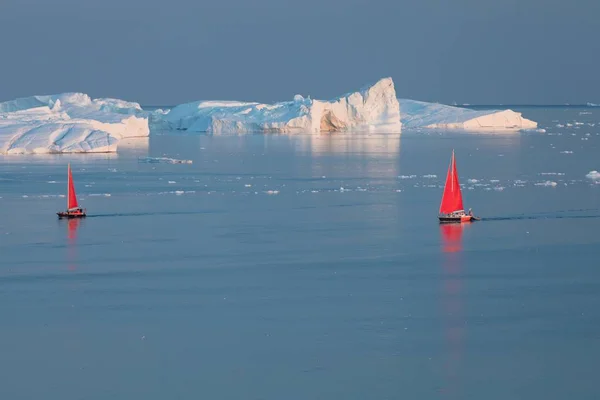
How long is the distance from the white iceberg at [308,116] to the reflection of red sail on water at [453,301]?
100 feet

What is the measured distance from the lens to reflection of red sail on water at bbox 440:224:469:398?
7.94m

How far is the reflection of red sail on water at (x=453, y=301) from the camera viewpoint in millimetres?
7938

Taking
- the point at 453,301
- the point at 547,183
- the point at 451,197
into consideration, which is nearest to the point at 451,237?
the point at 451,197

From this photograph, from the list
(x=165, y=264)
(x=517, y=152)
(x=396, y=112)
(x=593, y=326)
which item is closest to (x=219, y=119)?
(x=396, y=112)

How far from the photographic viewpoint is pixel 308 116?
4534cm

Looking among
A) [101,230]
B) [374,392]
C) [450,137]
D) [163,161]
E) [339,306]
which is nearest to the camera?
[374,392]

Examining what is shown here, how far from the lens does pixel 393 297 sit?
10.5 m

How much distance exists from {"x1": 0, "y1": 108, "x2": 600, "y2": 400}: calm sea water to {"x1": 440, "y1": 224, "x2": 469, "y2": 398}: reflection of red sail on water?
28mm

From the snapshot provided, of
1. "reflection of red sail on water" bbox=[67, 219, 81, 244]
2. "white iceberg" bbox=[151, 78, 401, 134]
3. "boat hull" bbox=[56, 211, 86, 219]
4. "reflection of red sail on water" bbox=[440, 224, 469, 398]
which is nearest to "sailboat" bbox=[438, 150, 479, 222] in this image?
"reflection of red sail on water" bbox=[440, 224, 469, 398]

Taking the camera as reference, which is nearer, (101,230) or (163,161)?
(101,230)

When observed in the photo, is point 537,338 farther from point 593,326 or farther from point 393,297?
point 393,297

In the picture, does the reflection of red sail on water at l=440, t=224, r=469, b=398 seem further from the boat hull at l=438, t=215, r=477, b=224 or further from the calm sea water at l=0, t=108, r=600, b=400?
the boat hull at l=438, t=215, r=477, b=224

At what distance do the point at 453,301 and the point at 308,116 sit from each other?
3528 cm

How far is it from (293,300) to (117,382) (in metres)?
2.91
